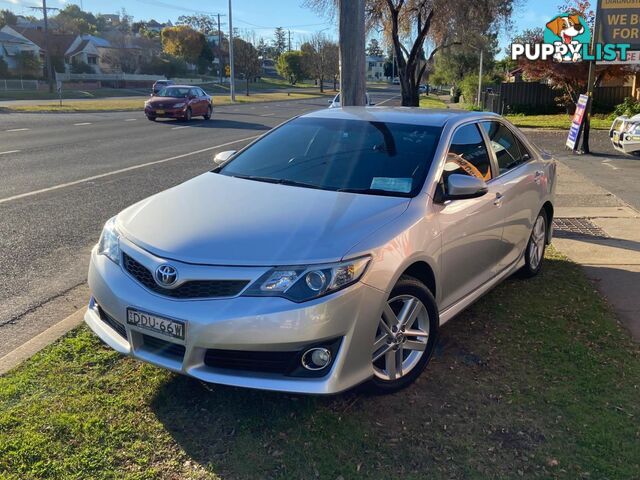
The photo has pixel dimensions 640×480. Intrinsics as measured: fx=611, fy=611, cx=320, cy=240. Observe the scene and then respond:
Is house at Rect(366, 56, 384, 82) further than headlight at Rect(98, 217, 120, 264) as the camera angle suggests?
Yes

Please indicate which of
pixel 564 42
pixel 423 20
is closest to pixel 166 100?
pixel 423 20

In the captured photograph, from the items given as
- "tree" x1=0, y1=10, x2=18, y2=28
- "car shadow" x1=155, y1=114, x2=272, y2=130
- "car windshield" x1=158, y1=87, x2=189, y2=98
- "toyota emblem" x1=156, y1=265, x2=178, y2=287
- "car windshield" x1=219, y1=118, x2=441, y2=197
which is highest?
"tree" x1=0, y1=10, x2=18, y2=28

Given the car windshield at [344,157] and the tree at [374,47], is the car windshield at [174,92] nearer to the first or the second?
the tree at [374,47]

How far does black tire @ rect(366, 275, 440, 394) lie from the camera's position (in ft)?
11.3

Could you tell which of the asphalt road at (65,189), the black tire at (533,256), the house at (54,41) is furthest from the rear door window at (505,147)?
the house at (54,41)

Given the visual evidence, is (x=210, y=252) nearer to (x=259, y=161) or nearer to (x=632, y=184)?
(x=259, y=161)

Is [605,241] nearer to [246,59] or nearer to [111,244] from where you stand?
[111,244]

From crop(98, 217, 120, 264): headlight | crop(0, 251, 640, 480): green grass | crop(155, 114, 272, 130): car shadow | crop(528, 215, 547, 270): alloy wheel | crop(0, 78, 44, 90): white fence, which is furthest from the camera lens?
crop(0, 78, 44, 90): white fence

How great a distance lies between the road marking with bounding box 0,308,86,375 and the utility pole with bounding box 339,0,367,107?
4.36 meters

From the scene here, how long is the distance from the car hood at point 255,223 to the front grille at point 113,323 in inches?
18.5

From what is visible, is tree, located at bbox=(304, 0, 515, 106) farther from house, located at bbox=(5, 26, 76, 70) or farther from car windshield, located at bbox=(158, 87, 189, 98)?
house, located at bbox=(5, 26, 76, 70)

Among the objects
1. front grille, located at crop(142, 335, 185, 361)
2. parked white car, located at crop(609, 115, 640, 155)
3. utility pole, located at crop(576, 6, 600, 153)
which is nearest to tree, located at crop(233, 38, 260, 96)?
utility pole, located at crop(576, 6, 600, 153)

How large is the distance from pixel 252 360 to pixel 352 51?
521 centimetres

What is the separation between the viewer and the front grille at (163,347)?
10.4ft
